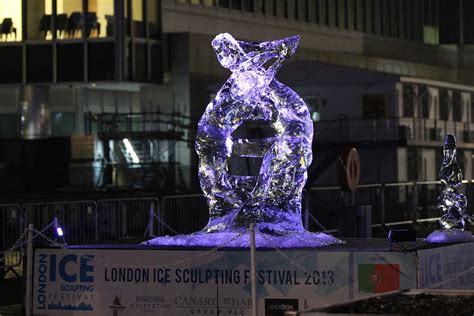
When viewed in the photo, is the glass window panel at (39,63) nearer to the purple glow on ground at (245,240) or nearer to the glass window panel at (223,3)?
the glass window panel at (223,3)

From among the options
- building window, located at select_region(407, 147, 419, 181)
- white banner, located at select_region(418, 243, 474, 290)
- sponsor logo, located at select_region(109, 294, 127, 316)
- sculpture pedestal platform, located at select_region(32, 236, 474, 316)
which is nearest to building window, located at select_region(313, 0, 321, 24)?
building window, located at select_region(407, 147, 419, 181)

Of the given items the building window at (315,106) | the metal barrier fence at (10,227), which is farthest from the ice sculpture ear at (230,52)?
the building window at (315,106)

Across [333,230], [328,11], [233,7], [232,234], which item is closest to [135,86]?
[233,7]

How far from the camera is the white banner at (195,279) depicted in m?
13.7

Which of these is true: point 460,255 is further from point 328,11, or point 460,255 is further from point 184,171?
point 328,11

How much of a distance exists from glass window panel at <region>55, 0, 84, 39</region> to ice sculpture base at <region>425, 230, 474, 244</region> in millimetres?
33256

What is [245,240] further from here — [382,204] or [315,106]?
[315,106]

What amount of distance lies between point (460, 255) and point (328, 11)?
47.9 m

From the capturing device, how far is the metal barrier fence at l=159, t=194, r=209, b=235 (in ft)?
91.4

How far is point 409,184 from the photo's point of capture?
117 feet

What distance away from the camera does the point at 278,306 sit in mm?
13859

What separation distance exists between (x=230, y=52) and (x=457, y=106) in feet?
130

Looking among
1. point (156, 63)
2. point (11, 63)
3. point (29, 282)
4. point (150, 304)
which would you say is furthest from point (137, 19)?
point (150, 304)

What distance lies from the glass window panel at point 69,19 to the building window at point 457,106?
16550 millimetres
